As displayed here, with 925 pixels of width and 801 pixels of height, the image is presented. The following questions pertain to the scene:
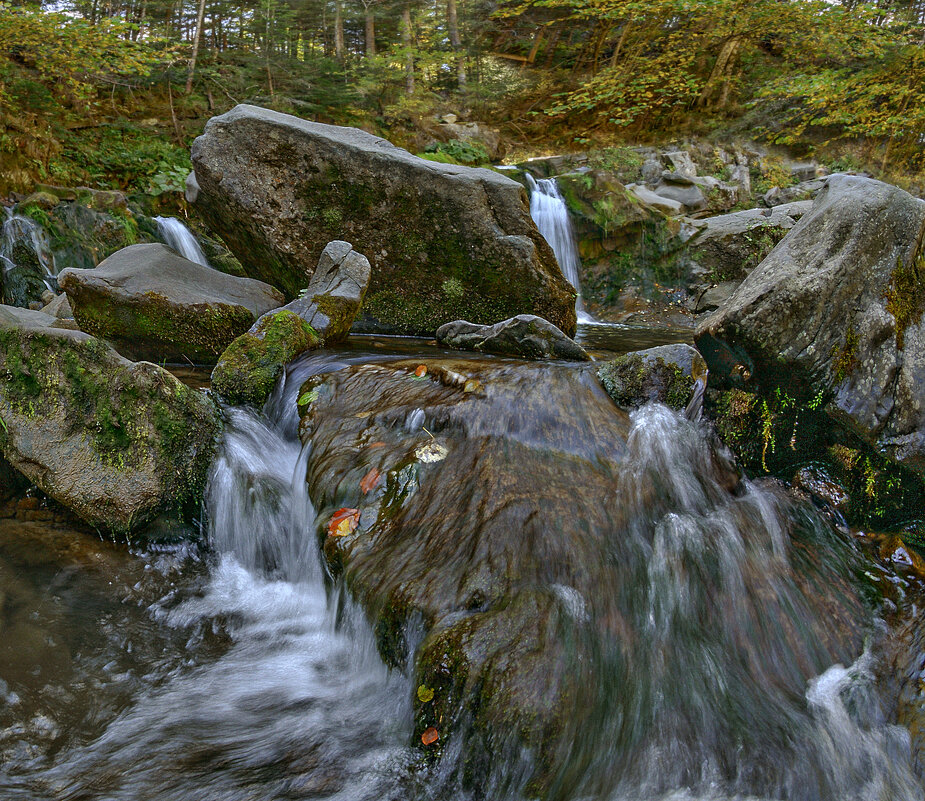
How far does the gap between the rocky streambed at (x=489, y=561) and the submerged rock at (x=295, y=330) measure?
41 mm

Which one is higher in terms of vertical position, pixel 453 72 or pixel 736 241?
pixel 453 72

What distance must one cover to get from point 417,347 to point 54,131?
10.6 meters

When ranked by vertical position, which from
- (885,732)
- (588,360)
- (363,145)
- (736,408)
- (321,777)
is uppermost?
(363,145)

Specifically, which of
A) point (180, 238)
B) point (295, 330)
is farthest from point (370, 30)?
point (295, 330)

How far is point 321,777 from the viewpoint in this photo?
→ 232 cm

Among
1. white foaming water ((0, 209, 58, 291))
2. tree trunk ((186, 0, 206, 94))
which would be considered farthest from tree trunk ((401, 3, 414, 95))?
white foaming water ((0, 209, 58, 291))

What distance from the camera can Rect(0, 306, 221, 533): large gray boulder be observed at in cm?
351

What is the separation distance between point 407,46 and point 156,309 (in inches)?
505

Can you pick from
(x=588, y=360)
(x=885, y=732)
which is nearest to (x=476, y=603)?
(x=885, y=732)

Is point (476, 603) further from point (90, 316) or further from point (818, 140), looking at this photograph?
point (818, 140)

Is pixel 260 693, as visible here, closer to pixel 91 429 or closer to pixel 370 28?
pixel 91 429

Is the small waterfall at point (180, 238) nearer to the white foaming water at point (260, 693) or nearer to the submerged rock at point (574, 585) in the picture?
the white foaming water at point (260, 693)

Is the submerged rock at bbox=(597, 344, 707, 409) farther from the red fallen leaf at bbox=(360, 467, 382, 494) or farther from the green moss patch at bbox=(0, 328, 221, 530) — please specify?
the green moss patch at bbox=(0, 328, 221, 530)

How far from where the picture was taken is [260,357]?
4.66 metres
